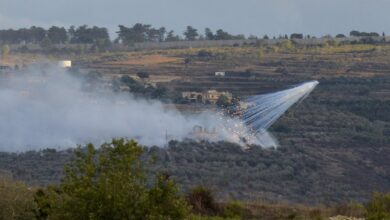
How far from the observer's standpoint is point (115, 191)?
15641mm

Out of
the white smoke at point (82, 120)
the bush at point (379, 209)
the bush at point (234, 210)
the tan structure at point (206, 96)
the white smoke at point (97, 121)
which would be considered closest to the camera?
the bush at point (379, 209)

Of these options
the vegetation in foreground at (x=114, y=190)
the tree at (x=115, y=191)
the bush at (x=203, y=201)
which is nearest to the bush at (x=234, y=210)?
the bush at (x=203, y=201)

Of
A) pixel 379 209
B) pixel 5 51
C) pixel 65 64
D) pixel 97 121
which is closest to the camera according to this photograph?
pixel 379 209

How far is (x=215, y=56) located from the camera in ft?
278

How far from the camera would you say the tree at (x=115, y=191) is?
51.4 ft

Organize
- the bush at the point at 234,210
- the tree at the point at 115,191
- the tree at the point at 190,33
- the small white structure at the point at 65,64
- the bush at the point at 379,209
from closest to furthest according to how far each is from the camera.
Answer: the tree at the point at 115,191
the bush at the point at 379,209
the bush at the point at 234,210
the small white structure at the point at 65,64
the tree at the point at 190,33

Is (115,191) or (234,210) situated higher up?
(115,191)

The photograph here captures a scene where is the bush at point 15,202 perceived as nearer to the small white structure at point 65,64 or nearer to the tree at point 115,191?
the tree at point 115,191

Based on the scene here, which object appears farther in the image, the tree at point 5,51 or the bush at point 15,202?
the tree at point 5,51

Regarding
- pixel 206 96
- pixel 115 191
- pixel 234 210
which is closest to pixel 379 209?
pixel 234 210

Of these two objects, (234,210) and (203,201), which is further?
(203,201)

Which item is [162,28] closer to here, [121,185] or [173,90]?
[173,90]

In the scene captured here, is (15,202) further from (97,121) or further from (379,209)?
(97,121)

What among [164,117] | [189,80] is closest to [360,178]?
[164,117]
